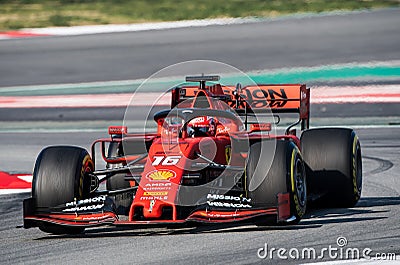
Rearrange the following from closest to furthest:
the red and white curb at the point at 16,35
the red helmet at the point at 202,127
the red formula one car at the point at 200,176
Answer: the red formula one car at the point at 200,176
the red helmet at the point at 202,127
the red and white curb at the point at 16,35

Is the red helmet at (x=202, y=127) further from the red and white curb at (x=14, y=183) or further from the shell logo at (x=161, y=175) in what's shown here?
the red and white curb at (x=14, y=183)

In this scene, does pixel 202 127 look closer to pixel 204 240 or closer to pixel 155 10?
pixel 204 240

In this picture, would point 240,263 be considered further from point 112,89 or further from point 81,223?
point 112,89

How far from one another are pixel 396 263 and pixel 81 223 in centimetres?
301

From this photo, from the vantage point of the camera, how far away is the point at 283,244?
8367 millimetres

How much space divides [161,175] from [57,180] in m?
0.99

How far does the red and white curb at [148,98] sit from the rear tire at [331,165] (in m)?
7.92

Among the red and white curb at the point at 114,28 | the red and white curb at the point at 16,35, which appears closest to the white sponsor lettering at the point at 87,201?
the red and white curb at the point at 114,28

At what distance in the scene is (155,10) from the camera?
28.3 meters

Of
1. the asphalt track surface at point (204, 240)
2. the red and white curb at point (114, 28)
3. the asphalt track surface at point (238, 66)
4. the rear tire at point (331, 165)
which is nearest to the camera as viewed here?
the asphalt track surface at point (204, 240)

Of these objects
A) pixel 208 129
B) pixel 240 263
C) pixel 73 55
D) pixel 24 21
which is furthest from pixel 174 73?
pixel 240 263

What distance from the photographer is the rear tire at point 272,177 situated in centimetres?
915

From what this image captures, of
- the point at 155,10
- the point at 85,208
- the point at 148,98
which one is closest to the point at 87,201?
the point at 85,208

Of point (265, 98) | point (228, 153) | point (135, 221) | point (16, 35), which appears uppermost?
point (16, 35)
